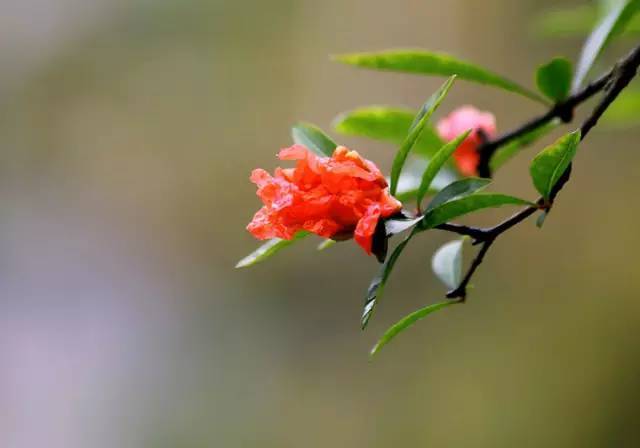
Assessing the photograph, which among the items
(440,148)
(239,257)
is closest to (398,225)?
(440,148)

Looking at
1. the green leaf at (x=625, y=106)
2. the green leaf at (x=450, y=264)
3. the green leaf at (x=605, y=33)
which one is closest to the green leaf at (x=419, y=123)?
the green leaf at (x=450, y=264)

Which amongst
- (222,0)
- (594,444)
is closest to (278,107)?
(222,0)

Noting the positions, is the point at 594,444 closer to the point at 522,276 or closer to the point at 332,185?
the point at 522,276

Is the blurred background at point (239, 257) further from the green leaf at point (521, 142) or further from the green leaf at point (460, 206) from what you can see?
the green leaf at point (460, 206)

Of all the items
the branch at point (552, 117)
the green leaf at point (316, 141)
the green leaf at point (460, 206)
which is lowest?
the green leaf at point (460, 206)

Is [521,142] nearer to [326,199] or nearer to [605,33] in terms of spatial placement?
[605,33]

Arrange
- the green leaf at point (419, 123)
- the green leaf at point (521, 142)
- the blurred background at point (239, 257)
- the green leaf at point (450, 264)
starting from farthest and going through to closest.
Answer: the blurred background at point (239, 257) < the green leaf at point (521, 142) < the green leaf at point (450, 264) < the green leaf at point (419, 123)
